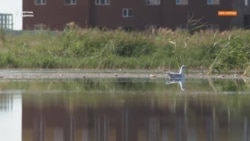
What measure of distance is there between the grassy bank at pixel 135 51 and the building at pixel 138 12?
3510 centimetres

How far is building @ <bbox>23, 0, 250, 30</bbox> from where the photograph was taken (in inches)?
3435

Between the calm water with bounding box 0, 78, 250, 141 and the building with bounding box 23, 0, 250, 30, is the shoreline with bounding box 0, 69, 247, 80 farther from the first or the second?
the building with bounding box 23, 0, 250, 30

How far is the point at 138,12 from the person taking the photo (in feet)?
291

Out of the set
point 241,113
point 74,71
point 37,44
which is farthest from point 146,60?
point 241,113

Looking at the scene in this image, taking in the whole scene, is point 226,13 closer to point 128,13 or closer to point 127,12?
point 128,13

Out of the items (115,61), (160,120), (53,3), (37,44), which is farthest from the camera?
(53,3)

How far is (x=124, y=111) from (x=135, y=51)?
26989 millimetres

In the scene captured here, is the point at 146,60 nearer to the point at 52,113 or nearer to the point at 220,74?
the point at 220,74

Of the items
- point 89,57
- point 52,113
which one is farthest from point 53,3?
point 52,113

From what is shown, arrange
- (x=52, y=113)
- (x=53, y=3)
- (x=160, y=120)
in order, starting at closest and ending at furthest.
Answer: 1. (x=160, y=120)
2. (x=52, y=113)
3. (x=53, y=3)

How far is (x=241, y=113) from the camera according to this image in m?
22.1

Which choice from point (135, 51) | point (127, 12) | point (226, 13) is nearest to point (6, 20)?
point (127, 12)

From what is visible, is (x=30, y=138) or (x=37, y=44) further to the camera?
(x=37, y=44)

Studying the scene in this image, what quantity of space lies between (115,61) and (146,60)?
1715 mm
